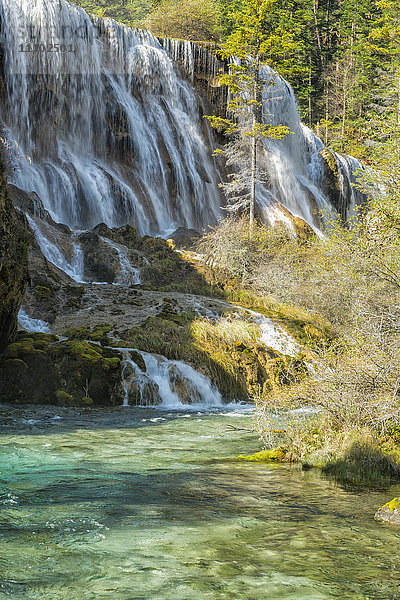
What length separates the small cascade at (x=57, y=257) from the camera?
67.4 feet

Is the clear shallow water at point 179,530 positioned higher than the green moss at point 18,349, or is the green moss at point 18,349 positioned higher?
the green moss at point 18,349

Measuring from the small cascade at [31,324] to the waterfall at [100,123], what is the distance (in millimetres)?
9309

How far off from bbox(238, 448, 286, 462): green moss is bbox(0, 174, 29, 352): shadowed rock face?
643cm

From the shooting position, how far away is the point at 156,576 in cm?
414

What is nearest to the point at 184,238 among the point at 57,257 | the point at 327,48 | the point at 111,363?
the point at 57,257

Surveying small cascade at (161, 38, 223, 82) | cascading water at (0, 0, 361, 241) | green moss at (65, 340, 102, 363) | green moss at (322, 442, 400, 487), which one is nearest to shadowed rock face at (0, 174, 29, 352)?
green moss at (65, 340, 102, 363)

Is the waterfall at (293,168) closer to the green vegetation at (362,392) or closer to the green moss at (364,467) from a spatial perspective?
the green vegetation at (362,392)

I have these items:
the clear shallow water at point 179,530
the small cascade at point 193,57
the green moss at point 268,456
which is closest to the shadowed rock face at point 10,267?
the clear shallow water at point 179,530

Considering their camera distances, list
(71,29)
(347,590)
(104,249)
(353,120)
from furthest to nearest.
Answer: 1. (353,120)
2. (71,29)
3. (104,249)
4. (347,590)

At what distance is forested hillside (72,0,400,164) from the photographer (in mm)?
50344

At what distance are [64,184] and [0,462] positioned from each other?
64.1ft

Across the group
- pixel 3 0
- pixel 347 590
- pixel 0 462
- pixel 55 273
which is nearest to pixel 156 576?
pixel 347 590

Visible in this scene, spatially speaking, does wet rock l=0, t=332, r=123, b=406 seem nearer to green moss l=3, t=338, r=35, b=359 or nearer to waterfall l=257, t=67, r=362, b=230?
green moss l=3, t=338, r=35, b=359

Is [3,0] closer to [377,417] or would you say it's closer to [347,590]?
[377,417]
